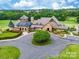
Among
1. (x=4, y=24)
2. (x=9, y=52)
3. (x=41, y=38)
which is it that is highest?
(x=4, y=24)

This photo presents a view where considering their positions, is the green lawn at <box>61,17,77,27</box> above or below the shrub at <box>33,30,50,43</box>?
above

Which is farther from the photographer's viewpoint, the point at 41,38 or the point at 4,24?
the point at 4,24

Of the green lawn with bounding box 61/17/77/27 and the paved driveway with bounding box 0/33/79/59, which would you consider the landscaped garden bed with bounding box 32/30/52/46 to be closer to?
the paved driveway with bounding box 0/33/79/59

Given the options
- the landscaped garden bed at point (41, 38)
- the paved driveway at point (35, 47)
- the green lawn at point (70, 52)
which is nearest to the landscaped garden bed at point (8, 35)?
the paved driveway at point (35, 47)

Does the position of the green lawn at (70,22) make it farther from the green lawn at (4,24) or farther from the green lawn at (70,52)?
the green lawn at (4,24)

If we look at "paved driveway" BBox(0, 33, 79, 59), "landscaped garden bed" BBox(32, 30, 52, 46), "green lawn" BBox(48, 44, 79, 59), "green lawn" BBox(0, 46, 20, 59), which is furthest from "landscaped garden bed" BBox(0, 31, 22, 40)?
"green lawn" BBox(48, 44, 79, 59)

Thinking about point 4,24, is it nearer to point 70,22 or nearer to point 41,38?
point 41,38

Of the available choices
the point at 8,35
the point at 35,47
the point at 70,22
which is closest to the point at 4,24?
the point at 8,35
